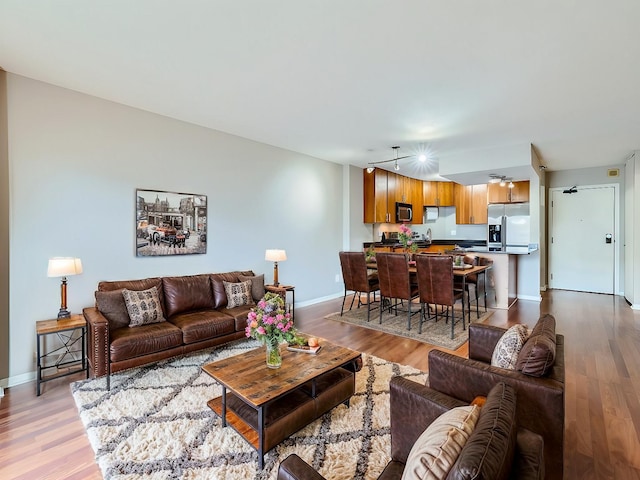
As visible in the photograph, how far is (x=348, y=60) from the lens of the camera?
98.6 inches

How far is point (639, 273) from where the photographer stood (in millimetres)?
5188

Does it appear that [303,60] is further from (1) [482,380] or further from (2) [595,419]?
(2) [595,419]

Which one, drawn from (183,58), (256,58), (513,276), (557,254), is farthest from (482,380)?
(557,254)

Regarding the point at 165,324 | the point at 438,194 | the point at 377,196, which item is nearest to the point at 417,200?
the point at 438,194

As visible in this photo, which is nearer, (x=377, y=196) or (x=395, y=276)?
(x=395, y=276)

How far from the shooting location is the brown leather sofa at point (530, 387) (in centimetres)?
145

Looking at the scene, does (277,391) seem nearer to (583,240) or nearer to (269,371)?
(269,371)

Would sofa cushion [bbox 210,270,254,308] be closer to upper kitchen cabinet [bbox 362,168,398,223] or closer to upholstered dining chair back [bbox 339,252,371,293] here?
upholstered dining chair back [bbox 339,252,371,293]

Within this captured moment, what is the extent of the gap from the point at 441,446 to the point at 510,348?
1.14 metres

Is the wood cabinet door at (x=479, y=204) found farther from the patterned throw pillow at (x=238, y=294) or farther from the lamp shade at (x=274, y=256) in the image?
the patterned throw pillow at (x=238, y=294)

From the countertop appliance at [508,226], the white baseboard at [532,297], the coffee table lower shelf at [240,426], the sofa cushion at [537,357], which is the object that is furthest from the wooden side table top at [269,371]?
the countertop appliance at [508,226]

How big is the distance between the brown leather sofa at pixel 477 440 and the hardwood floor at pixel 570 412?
3.48 ft

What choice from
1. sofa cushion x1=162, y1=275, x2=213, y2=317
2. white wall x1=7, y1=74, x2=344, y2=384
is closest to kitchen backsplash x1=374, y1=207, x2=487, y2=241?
white wall x1=7, y1=74, x2=344, y2=384

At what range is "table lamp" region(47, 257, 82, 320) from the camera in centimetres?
269
